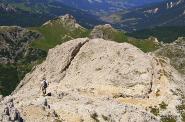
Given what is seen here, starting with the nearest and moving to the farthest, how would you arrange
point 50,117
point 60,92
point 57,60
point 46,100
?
point 50,117 < point 46,100 < point 60,92 < point 57,60

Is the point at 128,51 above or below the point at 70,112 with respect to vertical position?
above

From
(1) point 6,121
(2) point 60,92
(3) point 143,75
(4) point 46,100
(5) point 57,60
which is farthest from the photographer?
(5) point 57,60

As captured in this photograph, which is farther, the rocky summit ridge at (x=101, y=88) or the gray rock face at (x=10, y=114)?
the rocky summit ridge at (x=101, y=88)

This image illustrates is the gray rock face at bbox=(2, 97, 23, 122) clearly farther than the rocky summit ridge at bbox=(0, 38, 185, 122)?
No

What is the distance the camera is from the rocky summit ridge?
6081 centimetres

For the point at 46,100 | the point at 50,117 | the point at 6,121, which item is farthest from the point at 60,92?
the point at 6,121

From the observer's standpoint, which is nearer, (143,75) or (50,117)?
(50,117)

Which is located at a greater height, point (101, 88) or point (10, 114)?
point (101, 88)

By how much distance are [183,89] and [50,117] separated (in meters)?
25.7

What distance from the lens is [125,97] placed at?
69875 millimetres

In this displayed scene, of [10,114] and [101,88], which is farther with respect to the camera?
[101,88]

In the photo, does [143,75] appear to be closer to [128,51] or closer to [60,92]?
[128,51]

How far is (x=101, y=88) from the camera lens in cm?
7188

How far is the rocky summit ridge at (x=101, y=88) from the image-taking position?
199 ft
